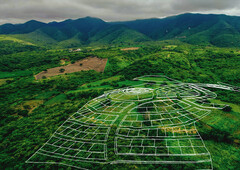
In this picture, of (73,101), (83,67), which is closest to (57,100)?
(73,101)

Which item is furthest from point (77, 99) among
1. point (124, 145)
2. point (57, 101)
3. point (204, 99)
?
point (204, 99)

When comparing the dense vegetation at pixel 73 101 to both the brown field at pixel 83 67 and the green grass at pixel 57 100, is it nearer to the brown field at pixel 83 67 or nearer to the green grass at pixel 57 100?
the green grass at pixel 57 100

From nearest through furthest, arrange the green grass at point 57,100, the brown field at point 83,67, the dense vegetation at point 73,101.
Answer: the dense vegetation at point 73,101 → the green grass at point 57,100 → the brown field at point 83,67

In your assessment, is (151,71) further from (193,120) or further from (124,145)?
(124,145)

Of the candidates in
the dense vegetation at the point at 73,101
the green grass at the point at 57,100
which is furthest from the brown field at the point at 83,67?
the green grass at the point at 57,100

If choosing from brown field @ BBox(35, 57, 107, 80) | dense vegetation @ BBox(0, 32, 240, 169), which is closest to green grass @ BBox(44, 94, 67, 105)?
dense vegetation @ BBox(0, 32, 240, 169)

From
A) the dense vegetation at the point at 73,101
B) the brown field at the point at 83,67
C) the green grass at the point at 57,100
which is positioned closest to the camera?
the dense vegetation at the point at 73,101

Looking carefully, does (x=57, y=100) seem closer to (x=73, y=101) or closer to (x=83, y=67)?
(x=73, y=101)

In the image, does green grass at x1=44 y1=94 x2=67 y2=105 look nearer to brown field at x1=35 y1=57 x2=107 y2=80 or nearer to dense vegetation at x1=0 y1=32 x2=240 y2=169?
dense vegetation at x1=0 y1=32 x2=240 y2=169
